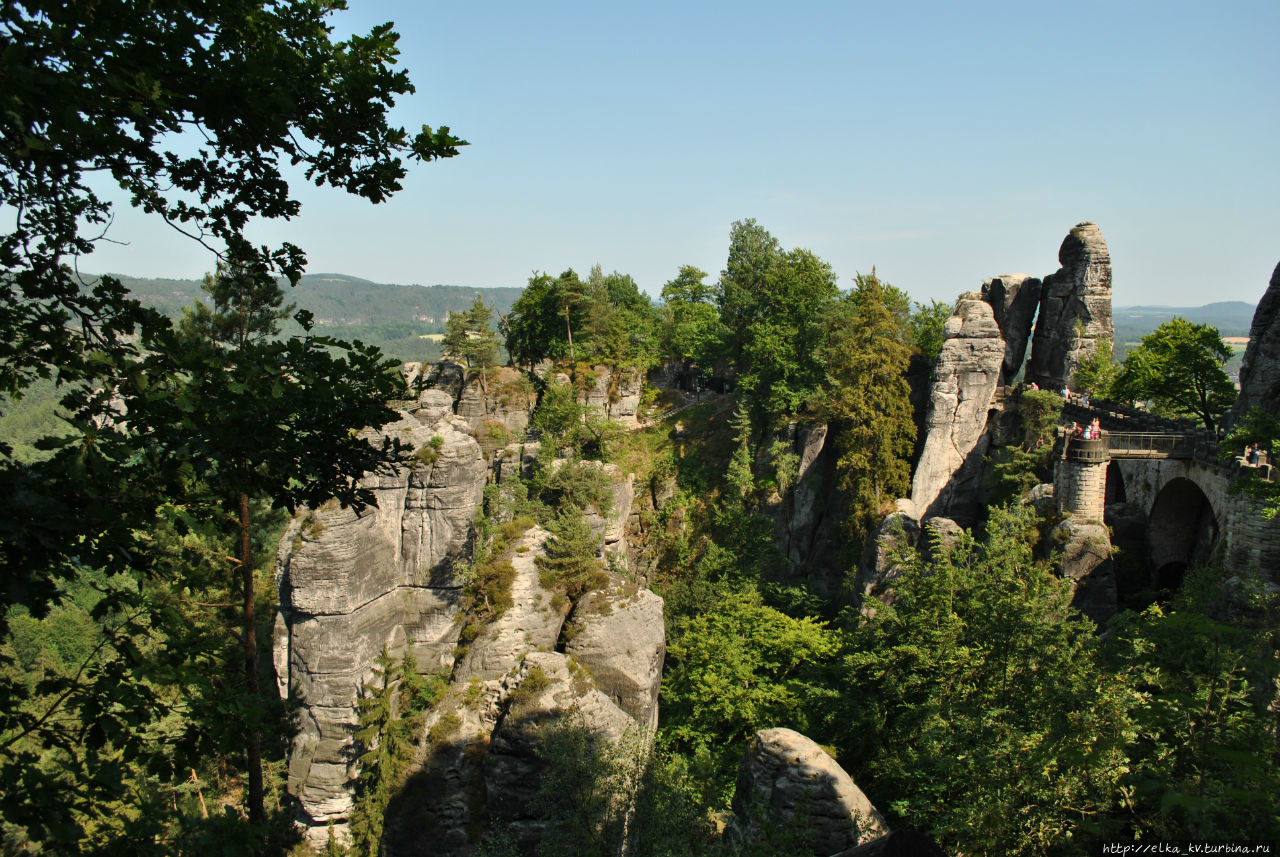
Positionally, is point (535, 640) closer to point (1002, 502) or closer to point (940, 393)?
point (1002, 502)

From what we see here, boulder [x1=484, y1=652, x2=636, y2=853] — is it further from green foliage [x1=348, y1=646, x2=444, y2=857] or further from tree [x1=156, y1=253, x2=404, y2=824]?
tree [x1=156, y1=253, x2=404, y2=824]

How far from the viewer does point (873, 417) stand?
93.8 ft

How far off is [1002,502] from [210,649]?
83.4ft

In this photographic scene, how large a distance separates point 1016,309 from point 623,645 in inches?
927

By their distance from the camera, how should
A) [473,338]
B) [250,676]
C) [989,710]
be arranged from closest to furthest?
1. [250,676]
2. [989,710]
3. [473,338]

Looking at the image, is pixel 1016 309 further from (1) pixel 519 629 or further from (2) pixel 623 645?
(1) pixel 519 629

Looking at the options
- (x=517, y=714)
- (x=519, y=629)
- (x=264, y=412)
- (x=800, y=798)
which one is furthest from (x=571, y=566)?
(x=264, y=412)

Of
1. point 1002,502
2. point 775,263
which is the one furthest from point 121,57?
point 775,263

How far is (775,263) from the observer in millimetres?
40469

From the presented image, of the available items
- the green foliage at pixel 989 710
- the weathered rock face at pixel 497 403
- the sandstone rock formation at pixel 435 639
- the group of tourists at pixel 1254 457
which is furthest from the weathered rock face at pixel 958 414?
the weathered rock face at pixel 497 403

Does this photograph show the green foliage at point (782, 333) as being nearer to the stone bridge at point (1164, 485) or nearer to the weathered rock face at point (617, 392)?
the weathered rock face at point (617, 392)

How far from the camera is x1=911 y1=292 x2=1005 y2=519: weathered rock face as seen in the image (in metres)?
28.1

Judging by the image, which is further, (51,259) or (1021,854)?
(1021,854)

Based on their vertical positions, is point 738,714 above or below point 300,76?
below
